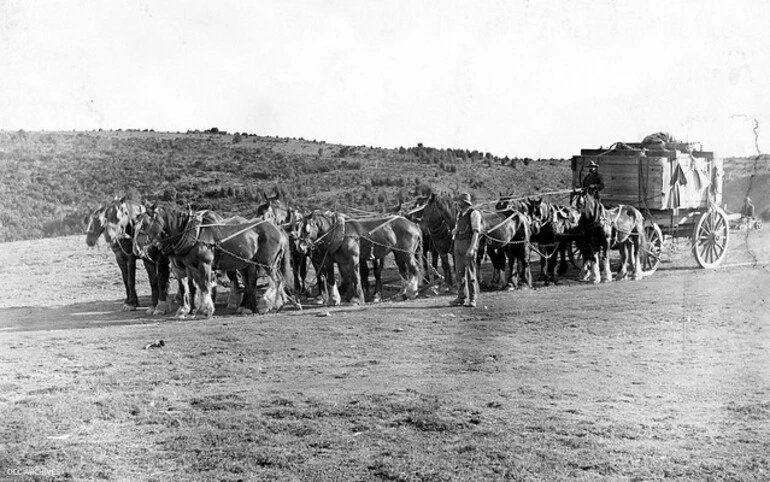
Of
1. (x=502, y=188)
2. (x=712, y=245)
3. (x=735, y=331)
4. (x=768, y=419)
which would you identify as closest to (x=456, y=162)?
(x=502, y=188)

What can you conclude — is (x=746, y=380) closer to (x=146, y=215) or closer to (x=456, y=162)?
(x=146, y=215)

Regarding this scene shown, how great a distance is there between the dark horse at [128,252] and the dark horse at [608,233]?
861 centimetres

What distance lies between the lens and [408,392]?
1061 cm

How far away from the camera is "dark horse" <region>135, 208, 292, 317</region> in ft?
53.2

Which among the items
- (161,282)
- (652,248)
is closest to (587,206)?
(652,248)

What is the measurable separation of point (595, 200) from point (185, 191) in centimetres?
2625

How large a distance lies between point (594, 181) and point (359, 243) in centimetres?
596

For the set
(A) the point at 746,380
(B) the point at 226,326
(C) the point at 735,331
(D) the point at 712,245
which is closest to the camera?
(A) the point at 746,380

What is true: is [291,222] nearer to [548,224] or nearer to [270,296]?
[270,296]

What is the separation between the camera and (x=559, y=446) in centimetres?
859

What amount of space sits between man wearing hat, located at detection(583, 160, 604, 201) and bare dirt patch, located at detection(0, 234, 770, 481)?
3.34m

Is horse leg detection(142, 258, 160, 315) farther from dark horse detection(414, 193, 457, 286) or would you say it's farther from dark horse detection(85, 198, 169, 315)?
dark horse detection(414, 193, 457, 286)

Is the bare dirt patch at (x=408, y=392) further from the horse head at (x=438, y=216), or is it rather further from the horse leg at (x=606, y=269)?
the horse leg at (x=606, y=269)

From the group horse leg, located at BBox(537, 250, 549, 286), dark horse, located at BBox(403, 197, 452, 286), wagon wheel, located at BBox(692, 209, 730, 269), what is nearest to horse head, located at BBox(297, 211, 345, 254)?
dark horse, located at BBox(403, 197, 452, 286)
